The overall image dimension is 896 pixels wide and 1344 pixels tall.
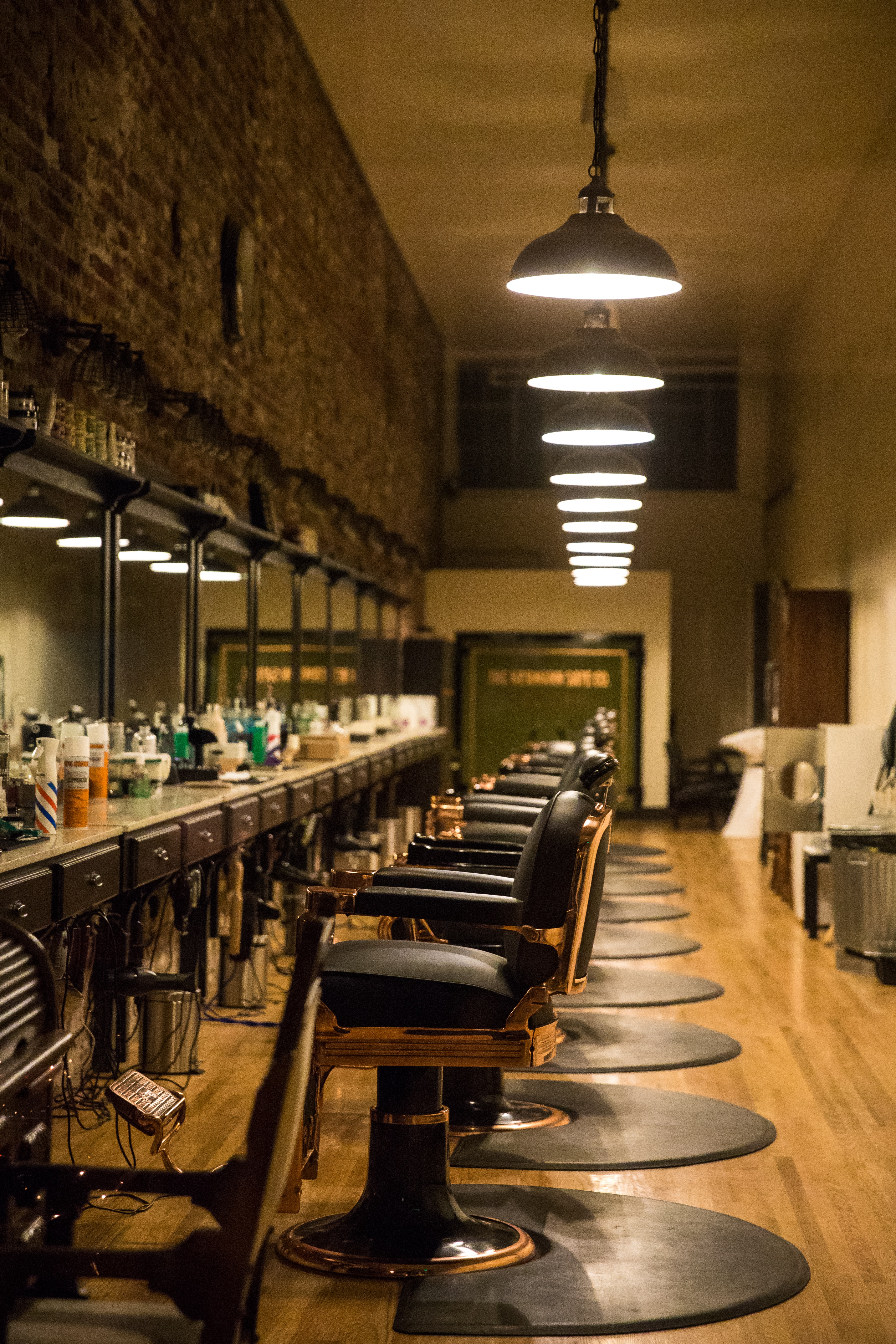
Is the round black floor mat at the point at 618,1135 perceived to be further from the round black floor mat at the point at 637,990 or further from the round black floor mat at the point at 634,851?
the round black floor mat at the point at 634,851

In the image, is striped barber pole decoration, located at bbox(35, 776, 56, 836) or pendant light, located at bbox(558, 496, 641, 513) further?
pendant light, located at bbox(558, 496, 641, 513)

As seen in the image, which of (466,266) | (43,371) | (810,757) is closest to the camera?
(43,371)

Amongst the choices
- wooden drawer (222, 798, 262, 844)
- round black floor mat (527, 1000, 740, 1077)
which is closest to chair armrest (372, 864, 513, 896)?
wooden drawer (222, 798, 262, 844)

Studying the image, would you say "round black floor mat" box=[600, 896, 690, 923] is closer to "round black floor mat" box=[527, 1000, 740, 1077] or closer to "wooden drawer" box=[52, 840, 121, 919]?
"round black floor mat" box=[527, 1000, 740, 1077]

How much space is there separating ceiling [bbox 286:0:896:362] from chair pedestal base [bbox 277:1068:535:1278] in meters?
6.29

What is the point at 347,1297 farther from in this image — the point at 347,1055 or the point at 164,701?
the point at 164,701

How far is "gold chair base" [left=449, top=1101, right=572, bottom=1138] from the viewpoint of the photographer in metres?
4.03

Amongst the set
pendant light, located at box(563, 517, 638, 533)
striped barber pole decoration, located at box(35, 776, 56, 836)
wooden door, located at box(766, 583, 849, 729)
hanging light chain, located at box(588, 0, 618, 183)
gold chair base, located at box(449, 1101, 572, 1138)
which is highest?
hanging light chain, located at box(588, 0, 618, 183)

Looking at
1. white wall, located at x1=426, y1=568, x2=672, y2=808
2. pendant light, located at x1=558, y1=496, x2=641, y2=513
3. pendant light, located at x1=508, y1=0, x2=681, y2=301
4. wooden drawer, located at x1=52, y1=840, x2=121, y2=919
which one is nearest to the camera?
wooden drawer, located at x1=52, y1=840, x2=121, y2=919

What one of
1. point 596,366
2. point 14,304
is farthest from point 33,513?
point 596,366

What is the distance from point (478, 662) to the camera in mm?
14859

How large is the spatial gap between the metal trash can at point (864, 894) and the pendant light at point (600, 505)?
196cm

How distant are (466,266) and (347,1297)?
1071 centimetres

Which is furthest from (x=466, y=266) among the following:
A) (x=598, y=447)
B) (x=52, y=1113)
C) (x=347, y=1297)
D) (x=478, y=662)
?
(x=347, y=1297)
